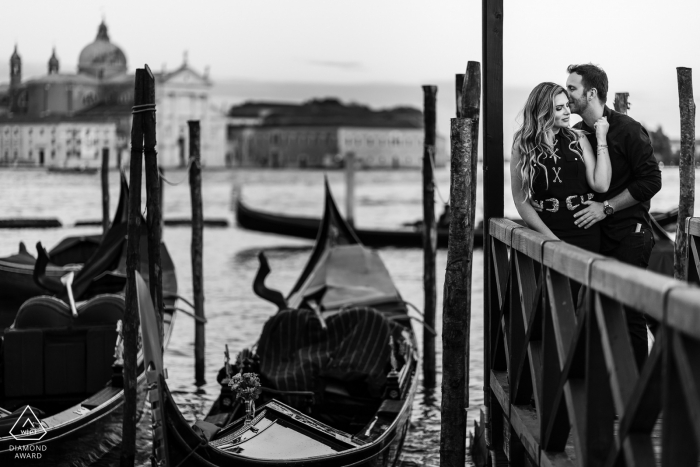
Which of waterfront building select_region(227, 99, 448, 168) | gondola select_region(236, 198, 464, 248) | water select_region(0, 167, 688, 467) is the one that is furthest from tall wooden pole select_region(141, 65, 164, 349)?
waterfront building select_region(227, 99, 448, 168)

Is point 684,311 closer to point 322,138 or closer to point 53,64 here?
point 53,64

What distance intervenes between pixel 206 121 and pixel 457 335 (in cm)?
5882

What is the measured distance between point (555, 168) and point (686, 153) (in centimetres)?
221

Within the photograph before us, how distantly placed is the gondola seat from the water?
13.8 inches

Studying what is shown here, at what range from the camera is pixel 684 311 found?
3.36ft

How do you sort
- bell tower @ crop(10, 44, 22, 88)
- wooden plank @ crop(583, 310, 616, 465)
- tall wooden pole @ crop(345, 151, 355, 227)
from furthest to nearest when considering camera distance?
tall wooden pole @ crop(345, 151, 355, 227)
bell tower @ crop(10, 44, 22, 88)
wooden plank @ crop(583, 310, 616, 465)

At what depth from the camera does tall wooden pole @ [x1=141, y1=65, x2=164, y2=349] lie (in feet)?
10.8

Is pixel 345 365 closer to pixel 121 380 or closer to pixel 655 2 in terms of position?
pixel 121 380

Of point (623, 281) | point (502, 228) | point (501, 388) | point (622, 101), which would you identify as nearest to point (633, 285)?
point (623, 281)

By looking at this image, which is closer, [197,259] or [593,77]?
[593,77]

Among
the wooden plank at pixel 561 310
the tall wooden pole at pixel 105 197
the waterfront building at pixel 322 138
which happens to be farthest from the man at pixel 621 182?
the waterfront building at pixel 322 138

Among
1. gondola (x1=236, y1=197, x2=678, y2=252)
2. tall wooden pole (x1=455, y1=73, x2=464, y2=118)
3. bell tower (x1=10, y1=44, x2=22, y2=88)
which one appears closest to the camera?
tall wooden pole (x1=455, y1=73, x2=464, y2=118)

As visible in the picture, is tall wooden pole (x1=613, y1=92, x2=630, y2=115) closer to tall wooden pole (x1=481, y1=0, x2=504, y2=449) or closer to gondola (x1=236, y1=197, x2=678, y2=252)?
tall wooden pole (x1=481, y1=0, x2=504, y2=449)

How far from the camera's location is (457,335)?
2676mm
